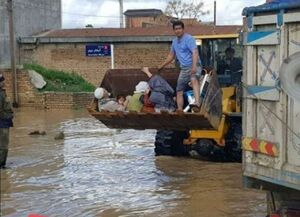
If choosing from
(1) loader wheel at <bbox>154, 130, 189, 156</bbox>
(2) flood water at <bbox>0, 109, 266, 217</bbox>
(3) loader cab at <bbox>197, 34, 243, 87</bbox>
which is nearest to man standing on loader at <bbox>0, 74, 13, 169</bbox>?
(2) flood water at <bbox>0, 109, 266, 217</bbox>

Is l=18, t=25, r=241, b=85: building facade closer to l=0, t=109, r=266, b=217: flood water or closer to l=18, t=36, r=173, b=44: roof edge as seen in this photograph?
l=18, t=36, r=173, b=44: roof edge

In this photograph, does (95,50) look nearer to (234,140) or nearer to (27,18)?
(27,18)

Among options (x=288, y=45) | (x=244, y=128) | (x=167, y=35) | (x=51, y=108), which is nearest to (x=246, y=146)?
(x=244, y=128)

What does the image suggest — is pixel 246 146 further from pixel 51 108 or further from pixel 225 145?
pixel 51 108

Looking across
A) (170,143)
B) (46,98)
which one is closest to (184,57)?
(170,143)

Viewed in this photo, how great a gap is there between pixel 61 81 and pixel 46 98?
2.81 m

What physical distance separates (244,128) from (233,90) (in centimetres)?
624

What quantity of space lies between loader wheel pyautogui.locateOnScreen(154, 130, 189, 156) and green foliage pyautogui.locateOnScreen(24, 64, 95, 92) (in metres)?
15.2

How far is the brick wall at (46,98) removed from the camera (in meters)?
26.9

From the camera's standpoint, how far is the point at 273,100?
5742 mm

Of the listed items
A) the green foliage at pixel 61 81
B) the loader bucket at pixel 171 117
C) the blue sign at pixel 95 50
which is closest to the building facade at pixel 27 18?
the green foliage at pixel 61 81

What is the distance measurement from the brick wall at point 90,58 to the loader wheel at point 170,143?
55.1 ft

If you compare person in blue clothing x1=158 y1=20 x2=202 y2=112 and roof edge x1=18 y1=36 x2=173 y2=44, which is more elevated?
roof edge x1=18 y1=36 x2=173 y2=44

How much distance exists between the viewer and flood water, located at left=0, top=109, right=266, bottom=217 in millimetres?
8938
